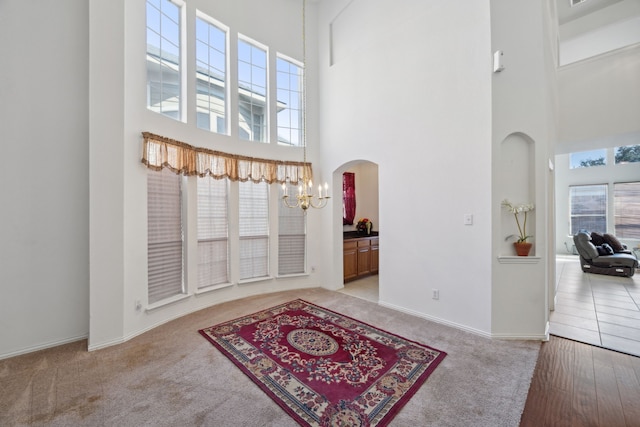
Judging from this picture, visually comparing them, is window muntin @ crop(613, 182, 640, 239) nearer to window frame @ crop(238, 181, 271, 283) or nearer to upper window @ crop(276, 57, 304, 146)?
upper window @ crop(276, 57, 304, 146)

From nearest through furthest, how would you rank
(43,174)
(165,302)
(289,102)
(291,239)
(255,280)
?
(43,174)
(165,302)
(255,280)
(291,239)
(289,102)

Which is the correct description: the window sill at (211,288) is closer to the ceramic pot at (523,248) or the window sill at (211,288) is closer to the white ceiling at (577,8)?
the ceramic pot at (523,248)

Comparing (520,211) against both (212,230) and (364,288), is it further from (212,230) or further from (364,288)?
(212,230)

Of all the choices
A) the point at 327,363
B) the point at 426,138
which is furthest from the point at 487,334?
the point at 426,138

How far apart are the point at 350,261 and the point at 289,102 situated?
11.3 ft

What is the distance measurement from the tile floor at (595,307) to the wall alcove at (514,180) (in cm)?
125

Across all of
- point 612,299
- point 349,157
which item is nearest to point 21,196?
point 349,157

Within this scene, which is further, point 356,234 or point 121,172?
point 356,234

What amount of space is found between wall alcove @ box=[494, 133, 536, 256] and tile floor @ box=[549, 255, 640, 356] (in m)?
1.22

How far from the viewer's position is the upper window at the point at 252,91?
14.5 ft

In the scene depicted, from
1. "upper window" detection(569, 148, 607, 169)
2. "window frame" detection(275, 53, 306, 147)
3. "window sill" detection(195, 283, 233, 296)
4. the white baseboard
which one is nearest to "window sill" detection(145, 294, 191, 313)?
"window sill" detection(195, 283, 233, 296)

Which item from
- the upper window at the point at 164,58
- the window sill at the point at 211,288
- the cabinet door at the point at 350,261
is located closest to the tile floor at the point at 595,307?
the cabinet door at the point at 350,261

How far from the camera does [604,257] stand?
5.80 m

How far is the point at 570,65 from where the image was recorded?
505 centimetres
